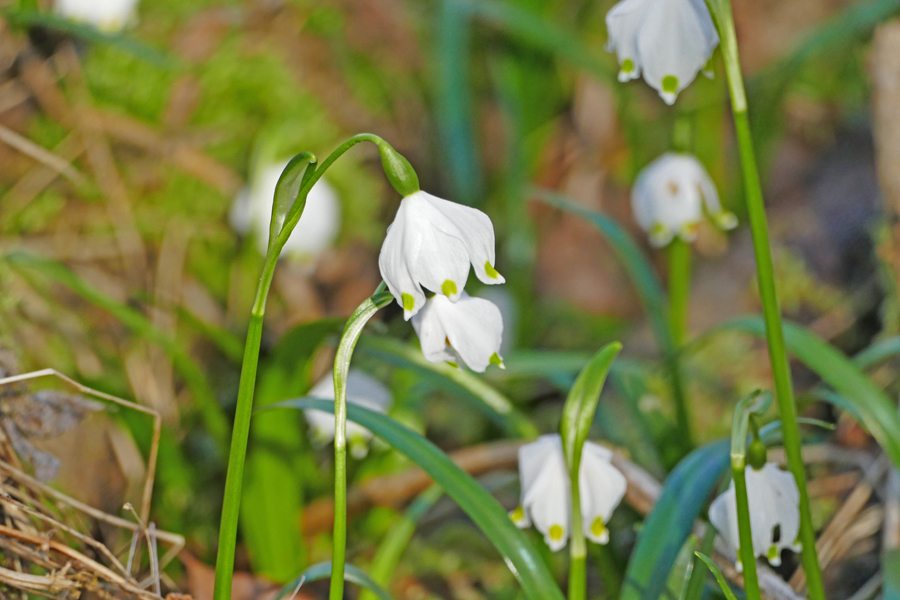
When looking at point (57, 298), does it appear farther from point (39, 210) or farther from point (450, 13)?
point (450, 13)

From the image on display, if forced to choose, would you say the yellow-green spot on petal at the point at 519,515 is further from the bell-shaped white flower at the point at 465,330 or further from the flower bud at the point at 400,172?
the flower bud at the point at 400,172

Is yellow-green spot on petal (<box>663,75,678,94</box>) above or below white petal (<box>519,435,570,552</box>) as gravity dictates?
above

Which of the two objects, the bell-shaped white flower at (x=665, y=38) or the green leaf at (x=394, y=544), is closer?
the bell-shaped white flower at (x=665, y=38)

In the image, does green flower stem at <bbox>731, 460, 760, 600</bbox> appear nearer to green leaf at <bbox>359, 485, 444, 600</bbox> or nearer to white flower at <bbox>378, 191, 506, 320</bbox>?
white flower at <bbox>378, 191, 506, 320</bbox>

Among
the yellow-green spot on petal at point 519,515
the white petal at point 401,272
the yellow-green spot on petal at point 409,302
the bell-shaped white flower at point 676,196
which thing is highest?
the bell-shaped white flower at point 676,196

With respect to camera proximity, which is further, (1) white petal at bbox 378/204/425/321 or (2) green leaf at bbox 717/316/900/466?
(2) green leaf at bbox 717/316/900/466

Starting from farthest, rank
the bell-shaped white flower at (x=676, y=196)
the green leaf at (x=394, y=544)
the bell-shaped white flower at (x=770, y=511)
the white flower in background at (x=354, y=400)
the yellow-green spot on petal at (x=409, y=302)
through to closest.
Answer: the bell-shaped white flower at (x=676, y=196), the white flower in background at (x=354, y=400), the green leaf at (x=394, y=544), the bell-shaped white flower at (x=770, y=511), the yellow-green spot on petal at (x=409, y=302)

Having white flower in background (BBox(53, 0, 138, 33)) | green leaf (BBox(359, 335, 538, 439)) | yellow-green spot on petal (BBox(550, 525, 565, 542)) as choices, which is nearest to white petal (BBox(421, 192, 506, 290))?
yellow-green spot on petal (BBox(550, 525, 565, 542))

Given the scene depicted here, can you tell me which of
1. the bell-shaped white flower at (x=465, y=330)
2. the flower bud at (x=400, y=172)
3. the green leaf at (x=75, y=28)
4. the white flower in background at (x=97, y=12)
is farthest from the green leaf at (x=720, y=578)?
the white flower in background at (x=97, y=12)
